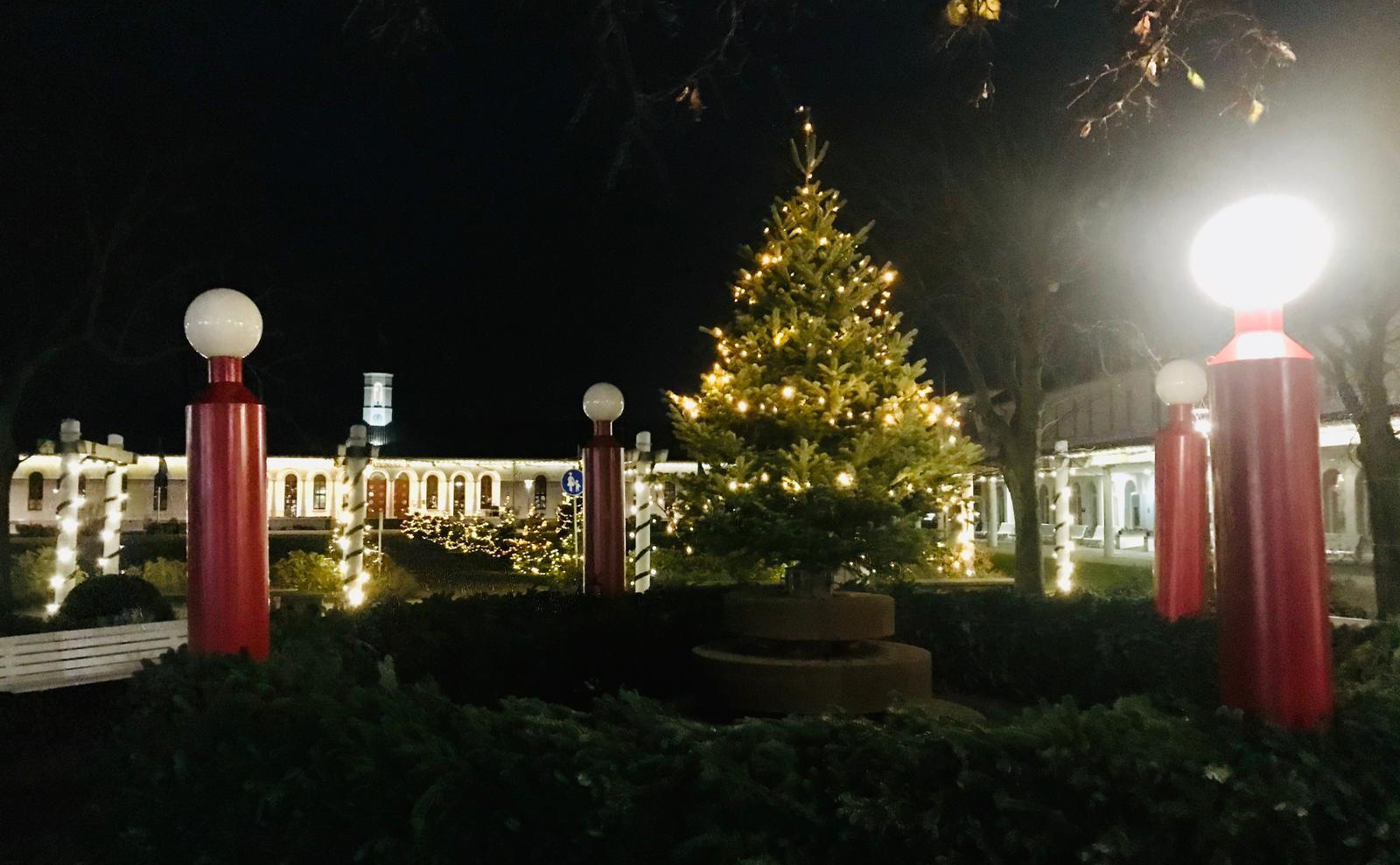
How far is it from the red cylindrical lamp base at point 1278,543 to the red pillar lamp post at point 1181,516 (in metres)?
5.19

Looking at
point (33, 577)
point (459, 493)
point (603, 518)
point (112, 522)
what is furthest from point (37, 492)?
point (603, 518)

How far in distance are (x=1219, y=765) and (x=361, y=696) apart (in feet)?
10.8

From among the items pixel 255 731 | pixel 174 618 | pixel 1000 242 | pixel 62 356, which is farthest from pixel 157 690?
pixel 62 356

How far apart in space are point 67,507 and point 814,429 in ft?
46.1

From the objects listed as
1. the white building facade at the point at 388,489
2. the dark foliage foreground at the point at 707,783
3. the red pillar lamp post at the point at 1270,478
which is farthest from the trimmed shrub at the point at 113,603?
the white building facade at the point at 388,489

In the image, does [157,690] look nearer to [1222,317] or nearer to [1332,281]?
[1332,281]

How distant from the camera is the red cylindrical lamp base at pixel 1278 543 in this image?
4.12 meters

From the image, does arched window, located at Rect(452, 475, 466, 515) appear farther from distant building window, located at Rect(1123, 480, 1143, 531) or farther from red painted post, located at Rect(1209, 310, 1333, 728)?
red painted post, located at Rect(1209, 310, 1333, 728)

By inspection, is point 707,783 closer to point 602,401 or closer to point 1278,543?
point 1278,543

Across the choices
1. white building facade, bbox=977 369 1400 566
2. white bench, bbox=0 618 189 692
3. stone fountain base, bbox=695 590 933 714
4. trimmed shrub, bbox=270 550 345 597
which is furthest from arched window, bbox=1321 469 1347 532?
white bench, bbox=0 618 189 692

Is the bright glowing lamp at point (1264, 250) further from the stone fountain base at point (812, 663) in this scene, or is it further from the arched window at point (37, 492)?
the arched window at point (37, 492)

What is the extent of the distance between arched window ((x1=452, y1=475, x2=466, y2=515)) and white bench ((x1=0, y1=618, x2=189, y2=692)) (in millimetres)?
42038

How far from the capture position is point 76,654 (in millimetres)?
11023

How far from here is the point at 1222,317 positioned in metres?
18.5
